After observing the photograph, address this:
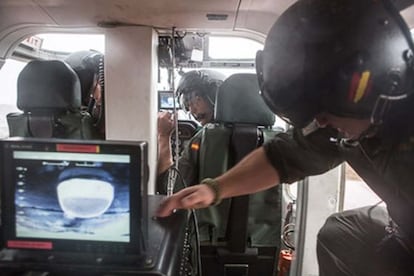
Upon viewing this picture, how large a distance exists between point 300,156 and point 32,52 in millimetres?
2460

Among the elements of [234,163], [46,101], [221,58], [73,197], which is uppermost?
[221,58]

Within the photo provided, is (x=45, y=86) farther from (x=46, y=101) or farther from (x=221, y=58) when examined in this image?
(x=221, y=58)

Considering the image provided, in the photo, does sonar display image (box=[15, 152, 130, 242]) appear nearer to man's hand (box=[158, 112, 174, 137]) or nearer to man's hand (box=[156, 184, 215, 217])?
man's hand (box=[156, 184, 215, 217])

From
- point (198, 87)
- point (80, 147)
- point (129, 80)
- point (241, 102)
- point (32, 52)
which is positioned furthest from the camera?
point (32, 52)

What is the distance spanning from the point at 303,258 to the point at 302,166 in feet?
3.35

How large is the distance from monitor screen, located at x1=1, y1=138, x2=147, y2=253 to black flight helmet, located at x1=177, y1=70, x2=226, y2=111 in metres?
1.76

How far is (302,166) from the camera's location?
1151 millimetres

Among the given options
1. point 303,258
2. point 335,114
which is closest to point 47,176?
point 335,114

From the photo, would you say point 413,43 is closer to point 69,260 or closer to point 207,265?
point 69,260

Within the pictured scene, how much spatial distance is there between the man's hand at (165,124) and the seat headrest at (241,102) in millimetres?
795

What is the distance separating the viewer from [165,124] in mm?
2621

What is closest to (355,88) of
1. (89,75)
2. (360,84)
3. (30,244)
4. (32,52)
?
(360,84)

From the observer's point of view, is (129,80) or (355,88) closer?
(355,88)

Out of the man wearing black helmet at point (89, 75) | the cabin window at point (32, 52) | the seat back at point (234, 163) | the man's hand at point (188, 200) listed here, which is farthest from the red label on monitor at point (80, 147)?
the cabin window at point (32, 52)
